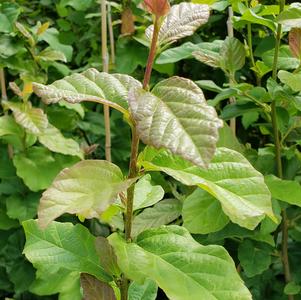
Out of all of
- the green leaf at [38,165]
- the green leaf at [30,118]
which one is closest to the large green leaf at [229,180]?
the green leaf at [30,118]

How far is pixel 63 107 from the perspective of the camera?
6.93 feet

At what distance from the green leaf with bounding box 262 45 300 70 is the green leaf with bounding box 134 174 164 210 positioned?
0.54 meters

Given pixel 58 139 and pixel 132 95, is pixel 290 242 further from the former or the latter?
pixel 132 95

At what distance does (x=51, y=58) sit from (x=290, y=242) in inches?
37.5

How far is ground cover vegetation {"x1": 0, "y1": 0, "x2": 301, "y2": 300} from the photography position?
0.78 meters

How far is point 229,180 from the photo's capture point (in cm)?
82

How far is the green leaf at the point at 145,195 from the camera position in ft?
3.23

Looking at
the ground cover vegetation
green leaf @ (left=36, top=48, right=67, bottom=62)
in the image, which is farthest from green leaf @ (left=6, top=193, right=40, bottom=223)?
green leaf @ (left=36, top=48, right=67, bottom=62)

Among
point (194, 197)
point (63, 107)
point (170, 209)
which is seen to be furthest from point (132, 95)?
point (63, 107)

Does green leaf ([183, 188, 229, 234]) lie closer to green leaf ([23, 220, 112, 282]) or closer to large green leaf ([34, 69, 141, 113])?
green leaf ([23, 220, 112, 282])

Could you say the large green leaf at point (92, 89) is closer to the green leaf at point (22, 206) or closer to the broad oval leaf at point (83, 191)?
the broad oval leaf at point (83, 191)

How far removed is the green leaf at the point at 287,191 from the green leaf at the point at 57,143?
726 millimetres

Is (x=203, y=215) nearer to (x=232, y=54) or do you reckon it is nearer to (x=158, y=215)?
(x=158, y=215)

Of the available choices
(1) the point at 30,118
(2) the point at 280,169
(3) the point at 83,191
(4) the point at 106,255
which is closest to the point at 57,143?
(1) the point at 30,118
